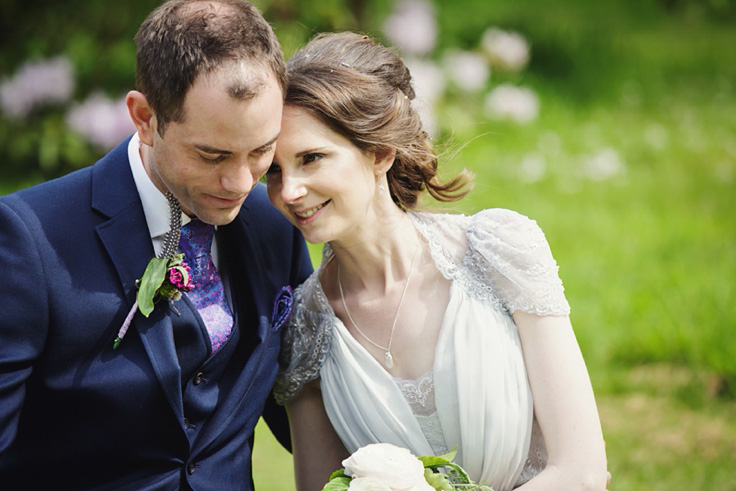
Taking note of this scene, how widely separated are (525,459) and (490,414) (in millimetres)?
238

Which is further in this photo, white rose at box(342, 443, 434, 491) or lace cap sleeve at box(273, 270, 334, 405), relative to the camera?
lace cap sleeve at box(273, 270, 334, 405)

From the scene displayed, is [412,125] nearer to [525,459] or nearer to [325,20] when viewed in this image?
[525,459]

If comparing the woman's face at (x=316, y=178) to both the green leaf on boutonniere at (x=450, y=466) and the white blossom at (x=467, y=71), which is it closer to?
the green leaf on boutonniere at (x=450, y=466)

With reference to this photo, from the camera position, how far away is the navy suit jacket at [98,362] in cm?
253

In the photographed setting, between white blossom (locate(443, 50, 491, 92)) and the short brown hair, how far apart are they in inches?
258

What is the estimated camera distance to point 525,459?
10.2ft

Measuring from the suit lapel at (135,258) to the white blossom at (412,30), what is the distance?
660cm

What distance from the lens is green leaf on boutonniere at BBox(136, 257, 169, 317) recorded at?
2.60m

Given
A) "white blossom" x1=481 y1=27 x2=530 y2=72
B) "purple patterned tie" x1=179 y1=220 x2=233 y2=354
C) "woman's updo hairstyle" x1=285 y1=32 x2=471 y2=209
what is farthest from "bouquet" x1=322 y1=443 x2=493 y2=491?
"white blossom" x1=481 y1=27 x2=530 y2=72

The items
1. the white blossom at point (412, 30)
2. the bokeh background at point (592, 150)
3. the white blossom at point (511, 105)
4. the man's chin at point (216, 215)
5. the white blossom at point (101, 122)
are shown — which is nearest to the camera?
the man's chin at point (216, 215)

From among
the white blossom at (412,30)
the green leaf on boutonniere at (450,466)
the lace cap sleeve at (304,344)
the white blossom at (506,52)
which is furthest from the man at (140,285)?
the white blossom at (506,52)

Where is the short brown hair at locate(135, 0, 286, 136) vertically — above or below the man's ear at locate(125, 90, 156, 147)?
above

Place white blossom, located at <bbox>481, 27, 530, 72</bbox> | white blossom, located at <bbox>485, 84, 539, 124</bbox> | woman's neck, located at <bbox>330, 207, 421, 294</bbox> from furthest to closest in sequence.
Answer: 1. white blossom, located at <bbox>481, 27, 530, 72</bbox>
2. white blossom, located at <bbox>485, 84, 539, 124</bbox>
3. woman's neck, located at <bbox>330, 207, 421, 294</bbox>

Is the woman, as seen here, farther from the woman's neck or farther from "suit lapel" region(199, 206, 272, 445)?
"suit lapel" region(199, 206, 272, 445)
